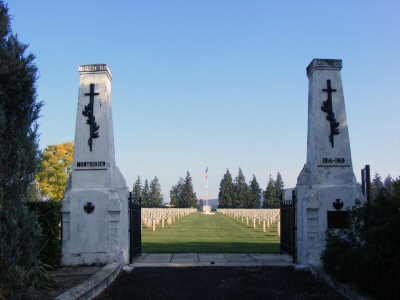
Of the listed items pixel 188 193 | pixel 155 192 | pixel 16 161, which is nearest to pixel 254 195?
pixel 188 193

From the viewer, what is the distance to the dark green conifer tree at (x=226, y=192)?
325 ft

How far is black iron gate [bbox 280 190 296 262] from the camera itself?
1025 cm

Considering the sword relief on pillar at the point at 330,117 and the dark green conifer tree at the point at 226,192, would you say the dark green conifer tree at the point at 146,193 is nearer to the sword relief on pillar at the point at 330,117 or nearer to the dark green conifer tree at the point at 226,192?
the dark green conifer tree at the point at 226,192

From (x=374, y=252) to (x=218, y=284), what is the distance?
320 cm

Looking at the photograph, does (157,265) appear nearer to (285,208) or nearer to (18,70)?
(285,208)

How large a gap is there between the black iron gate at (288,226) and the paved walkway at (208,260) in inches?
10.9

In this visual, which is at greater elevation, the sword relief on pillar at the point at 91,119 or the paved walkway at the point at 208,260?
the sword relief on pillar at the point at 91,119

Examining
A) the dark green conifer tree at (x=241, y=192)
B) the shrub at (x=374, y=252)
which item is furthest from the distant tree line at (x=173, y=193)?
the shrub at (x=374, y=252)

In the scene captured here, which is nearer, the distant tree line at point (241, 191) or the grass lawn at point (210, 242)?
the grass lawn at point (210, 242)

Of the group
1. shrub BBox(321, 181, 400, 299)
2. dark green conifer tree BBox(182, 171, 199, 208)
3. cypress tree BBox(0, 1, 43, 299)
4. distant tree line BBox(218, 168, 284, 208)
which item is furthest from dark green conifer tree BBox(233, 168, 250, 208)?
cypress tree BBox(0, 1, 43, 299)

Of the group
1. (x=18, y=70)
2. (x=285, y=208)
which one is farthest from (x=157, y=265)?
(x=18, y=70)

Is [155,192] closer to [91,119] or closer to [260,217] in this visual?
[260,217]

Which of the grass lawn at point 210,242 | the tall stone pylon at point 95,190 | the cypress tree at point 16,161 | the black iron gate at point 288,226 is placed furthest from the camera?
the grass lawn at point 210,242

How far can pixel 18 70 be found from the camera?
18.3ft
